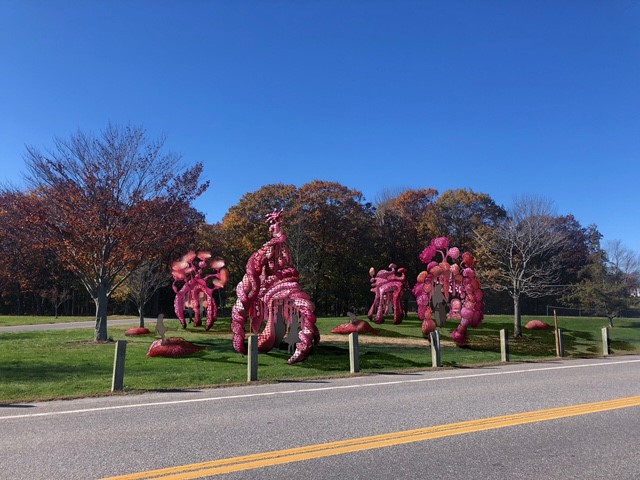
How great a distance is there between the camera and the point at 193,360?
14609 millimetres

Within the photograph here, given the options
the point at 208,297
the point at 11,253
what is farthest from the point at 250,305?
the point at 11,253

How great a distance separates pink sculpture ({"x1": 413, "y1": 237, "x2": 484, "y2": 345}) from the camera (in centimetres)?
2095

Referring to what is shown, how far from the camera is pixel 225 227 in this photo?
46.5 m

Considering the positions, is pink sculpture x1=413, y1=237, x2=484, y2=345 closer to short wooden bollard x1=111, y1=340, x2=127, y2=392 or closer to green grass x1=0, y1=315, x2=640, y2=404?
green grass x1=0, y1=315, x2=640, y2=404

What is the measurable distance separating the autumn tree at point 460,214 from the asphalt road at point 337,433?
1692 inches

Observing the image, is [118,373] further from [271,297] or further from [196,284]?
[196,284]

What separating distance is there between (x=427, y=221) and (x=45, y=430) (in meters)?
48.5

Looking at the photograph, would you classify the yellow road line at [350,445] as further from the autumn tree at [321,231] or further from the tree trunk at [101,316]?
the autumn tree at [321,231]

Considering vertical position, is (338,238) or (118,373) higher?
(338,238)

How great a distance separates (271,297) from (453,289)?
11.0m

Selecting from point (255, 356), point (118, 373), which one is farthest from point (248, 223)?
point (118, 373)

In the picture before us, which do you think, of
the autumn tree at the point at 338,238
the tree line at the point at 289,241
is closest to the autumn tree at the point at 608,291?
the tree line at the point at 289,241

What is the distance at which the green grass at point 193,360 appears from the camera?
1034 centimetres

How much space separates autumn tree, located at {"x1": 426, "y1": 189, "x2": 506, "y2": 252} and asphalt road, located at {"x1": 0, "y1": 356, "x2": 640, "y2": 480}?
43.0 m
